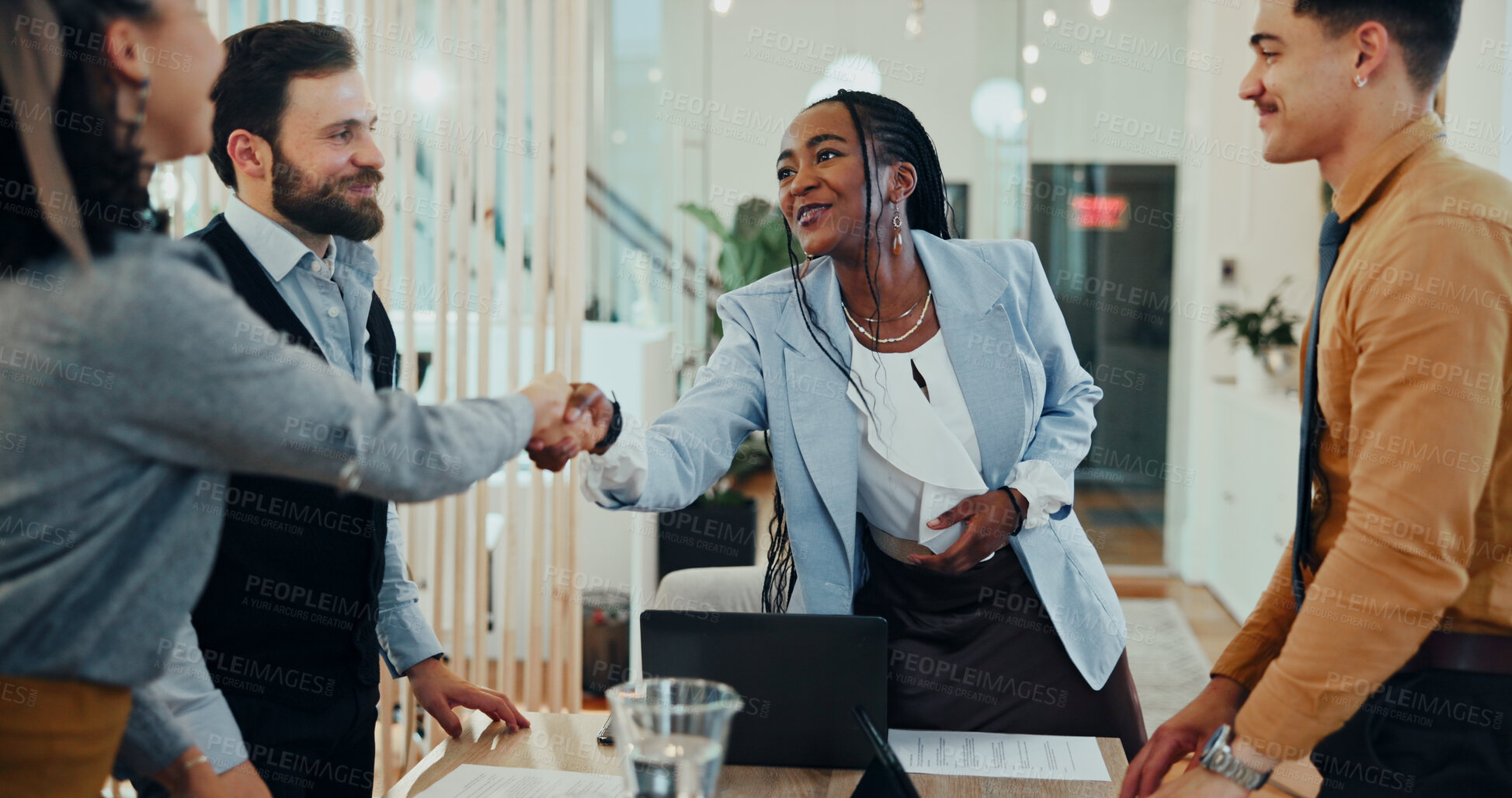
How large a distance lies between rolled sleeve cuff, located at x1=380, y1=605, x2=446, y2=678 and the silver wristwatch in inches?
42.6

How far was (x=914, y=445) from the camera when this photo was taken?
1.67m

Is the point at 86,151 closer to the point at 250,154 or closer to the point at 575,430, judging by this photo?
the point at 575,430

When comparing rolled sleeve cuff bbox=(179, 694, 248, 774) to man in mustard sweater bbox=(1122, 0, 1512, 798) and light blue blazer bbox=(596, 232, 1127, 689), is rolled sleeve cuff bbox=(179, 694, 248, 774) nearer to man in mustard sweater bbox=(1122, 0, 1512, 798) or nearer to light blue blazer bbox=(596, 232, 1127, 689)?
light blue blazer bbox=(596, 232, 1127, 689)

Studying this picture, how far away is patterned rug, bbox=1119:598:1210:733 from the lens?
369cm

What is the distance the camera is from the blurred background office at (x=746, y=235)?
254 centimetres

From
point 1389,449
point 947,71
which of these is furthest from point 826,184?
point 947,71

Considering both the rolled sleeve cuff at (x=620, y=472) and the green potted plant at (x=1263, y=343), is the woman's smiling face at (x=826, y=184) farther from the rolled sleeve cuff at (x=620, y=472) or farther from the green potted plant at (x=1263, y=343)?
the green potted plant at (x=1263, y=343)

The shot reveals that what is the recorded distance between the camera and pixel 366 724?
1580 mm

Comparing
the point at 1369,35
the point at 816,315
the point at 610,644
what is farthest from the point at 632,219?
the point at 1369,35

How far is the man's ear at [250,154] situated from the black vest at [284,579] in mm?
96

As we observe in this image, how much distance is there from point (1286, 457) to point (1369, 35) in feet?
11.0

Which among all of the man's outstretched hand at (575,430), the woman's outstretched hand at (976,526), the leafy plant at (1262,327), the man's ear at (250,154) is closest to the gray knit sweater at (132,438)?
the man's outstretched hand at (575,430)

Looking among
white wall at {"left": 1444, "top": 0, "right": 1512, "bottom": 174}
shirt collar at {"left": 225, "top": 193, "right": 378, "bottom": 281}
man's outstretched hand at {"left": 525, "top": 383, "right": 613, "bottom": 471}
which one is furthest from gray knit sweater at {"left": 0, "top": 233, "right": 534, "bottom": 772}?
A: white wall at {"left": 1444, "top": 0, "right": 1512, "bottom": 174}

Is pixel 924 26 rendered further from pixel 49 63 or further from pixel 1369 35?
pixel 49 63
